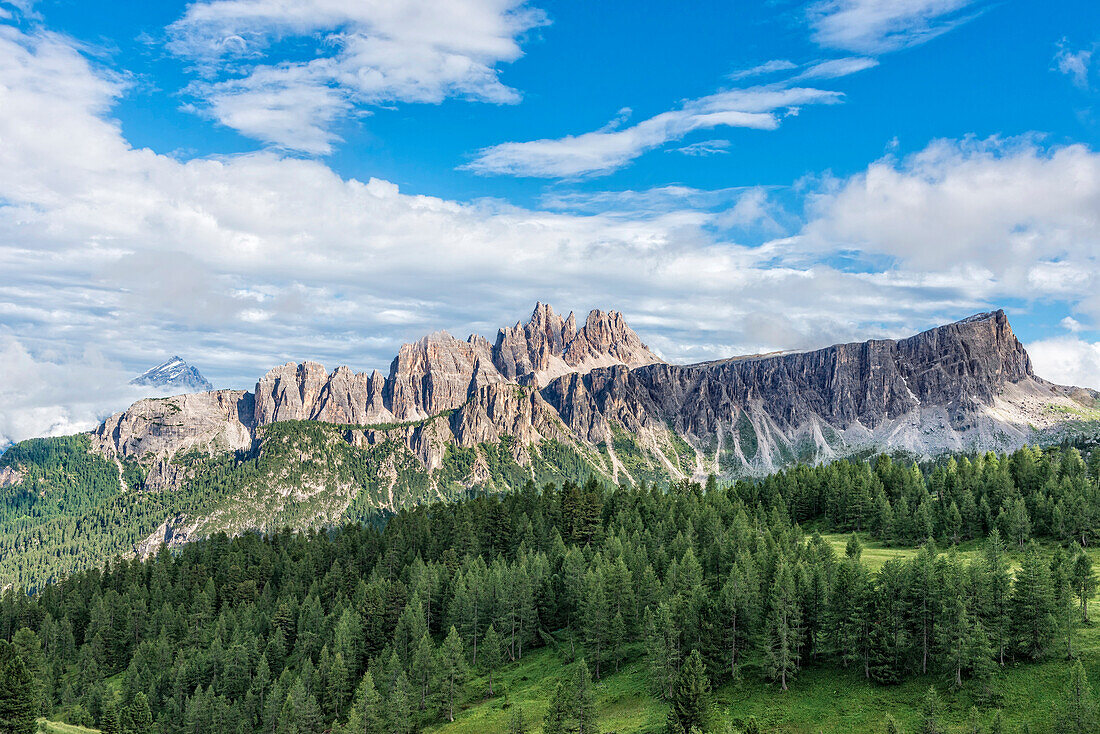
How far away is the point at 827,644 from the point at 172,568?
16225cm

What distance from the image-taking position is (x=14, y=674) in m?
80.6

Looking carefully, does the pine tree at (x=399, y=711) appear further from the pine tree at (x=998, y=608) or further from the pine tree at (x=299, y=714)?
the pine tree at (x=998, y=608)

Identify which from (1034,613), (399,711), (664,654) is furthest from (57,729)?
(1034,613)

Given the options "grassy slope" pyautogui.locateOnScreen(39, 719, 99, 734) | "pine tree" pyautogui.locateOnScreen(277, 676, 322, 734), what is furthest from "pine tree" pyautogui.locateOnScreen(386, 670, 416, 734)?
"grassy slope" pyautogui.locateOnScreen(39, 719, 99, 734)

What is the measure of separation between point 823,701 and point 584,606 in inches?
1469

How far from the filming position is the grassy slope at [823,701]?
2891 inches

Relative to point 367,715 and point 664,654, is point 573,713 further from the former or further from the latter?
point 367,715

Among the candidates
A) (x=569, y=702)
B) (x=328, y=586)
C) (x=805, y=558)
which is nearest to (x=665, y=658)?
(x=569, y=702)

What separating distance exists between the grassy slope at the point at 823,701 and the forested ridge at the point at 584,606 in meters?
1.28

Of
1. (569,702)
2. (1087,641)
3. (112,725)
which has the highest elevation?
(1087,641)

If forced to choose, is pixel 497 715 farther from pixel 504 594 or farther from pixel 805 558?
pixel 805 558

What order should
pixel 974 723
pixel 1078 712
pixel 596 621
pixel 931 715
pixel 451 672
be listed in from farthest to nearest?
1. pixel 596 621
2. pixel 451 672
3. pixel 931 715
4. pixel 974 723
5. pixel 1078 712

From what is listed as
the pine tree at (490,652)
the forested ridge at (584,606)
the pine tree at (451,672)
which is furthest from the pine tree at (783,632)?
the pine tree at (451,672)

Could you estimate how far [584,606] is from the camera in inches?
4259
